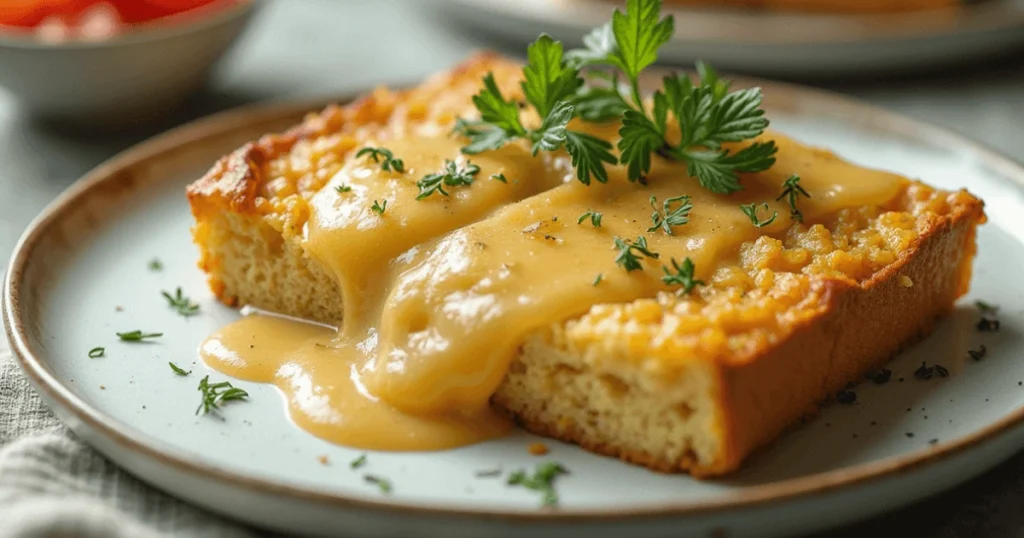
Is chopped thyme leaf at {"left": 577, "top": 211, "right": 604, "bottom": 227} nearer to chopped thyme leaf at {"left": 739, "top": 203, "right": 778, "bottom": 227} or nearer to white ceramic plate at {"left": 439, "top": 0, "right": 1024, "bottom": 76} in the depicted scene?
chopped thyme leaf at {"left": 739, "top": 203, "right": 778, "bottom": 227}

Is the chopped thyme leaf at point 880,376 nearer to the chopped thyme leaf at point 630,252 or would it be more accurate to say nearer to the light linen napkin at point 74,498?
the chopped thyme leaf at point 630,252

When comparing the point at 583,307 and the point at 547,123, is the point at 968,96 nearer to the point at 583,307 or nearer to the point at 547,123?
the point at 547,123

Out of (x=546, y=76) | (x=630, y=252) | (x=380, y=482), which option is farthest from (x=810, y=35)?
(x=380, y=482)

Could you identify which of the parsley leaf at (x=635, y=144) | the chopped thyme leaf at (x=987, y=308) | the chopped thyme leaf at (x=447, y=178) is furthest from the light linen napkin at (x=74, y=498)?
the chopped thyme leaf at (x=987, y=308)

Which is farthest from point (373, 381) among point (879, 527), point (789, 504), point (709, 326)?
point (879, 527)

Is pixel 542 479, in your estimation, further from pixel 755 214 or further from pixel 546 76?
pixel 546 76

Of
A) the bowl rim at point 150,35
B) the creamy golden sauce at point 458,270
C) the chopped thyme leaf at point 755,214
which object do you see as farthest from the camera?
the bowl rim at point 150,35
